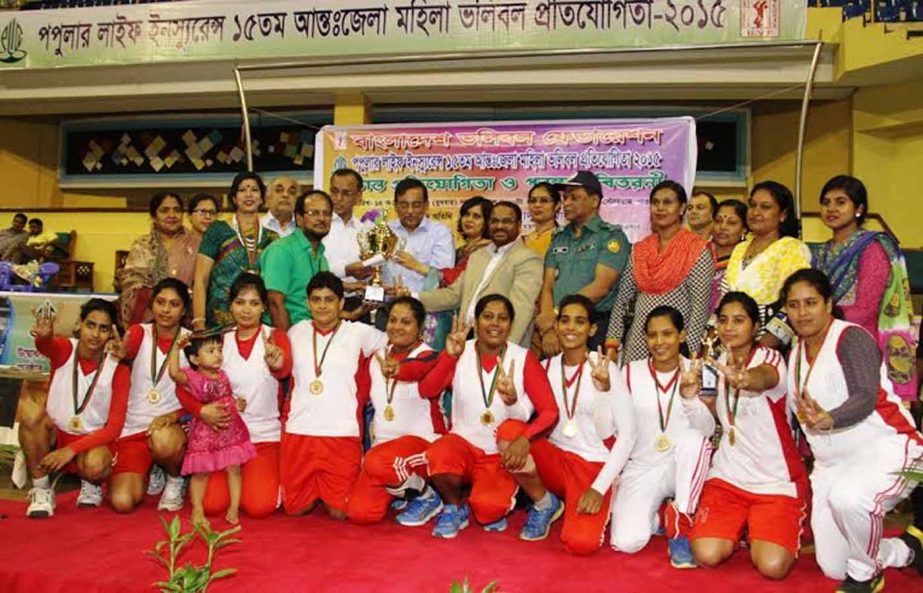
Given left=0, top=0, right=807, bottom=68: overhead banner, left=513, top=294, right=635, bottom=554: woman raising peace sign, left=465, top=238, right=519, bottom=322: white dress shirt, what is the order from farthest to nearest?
left=0, top=0, right=807, bottom=68: overhead banner, left=465, top=238, right=519, bottom=322: white dress shirt, left=513, top=294, right=635, bottom=554: woman raising peace sign

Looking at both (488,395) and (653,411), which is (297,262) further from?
(653,411)

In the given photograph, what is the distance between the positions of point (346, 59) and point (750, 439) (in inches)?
221

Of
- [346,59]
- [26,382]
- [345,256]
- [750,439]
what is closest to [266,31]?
[346,59]

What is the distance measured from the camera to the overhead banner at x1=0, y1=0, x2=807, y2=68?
7.12 meters

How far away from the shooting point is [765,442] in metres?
3.65

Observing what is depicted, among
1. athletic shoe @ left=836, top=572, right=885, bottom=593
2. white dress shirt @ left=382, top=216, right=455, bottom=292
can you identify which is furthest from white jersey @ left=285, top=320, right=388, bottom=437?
athletic shoe @ left=836, top=572, right=885, bottom=593

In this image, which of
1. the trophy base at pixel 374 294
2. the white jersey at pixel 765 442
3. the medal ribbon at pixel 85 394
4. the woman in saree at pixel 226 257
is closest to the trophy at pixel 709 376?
the white jersey at pixel 765 442

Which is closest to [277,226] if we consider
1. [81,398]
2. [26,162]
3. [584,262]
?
[81,398]

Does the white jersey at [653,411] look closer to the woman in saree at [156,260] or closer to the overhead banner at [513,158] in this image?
the overhead banner at [513,158]

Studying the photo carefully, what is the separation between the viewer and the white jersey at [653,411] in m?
3.89

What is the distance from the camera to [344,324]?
4.44m

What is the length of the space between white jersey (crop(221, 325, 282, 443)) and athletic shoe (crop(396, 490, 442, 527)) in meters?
0.76

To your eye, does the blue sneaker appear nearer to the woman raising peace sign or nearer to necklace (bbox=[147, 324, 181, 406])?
the woman raising peace sign

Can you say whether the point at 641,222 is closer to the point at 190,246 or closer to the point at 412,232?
the point at 412,232
